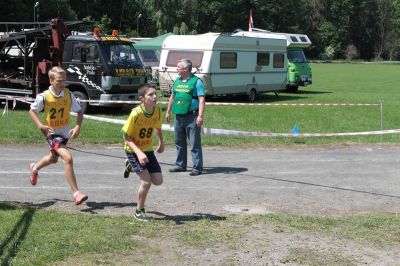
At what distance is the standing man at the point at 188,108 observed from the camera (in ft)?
30.7

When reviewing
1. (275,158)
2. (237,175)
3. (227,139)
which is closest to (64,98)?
(237,175)

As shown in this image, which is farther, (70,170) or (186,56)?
(186,56)

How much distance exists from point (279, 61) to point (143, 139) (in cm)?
2056

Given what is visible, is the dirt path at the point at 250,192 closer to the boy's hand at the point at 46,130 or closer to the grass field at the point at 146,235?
the grass field at the point at 146,235

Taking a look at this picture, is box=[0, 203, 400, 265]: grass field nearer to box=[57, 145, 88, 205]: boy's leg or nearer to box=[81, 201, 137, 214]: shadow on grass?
box=[57, 145, 88, 205]: boy's leg

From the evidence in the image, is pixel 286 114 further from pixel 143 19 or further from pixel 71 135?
pixel 143 19

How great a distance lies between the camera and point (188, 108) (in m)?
9.47

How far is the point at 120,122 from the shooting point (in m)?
15.3

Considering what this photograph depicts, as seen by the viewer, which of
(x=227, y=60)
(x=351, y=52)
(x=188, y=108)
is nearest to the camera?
(x=188, y=108)

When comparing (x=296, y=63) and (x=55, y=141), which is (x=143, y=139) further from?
(x=296, y=63)

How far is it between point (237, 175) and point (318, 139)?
498 centimetres

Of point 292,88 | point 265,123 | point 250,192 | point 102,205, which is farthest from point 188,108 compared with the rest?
point 292,88

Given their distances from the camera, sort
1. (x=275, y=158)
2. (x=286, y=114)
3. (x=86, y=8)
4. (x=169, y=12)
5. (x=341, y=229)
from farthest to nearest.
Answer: (x=86, y=8) < (x=169, y=12) < (x=286, y=114) < (x=275, y=158) < (x=341, y=229)

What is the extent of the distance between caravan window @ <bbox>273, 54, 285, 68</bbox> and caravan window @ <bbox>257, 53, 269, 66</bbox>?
63cm
